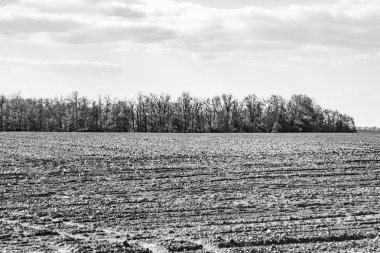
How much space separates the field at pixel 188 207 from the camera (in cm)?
1172

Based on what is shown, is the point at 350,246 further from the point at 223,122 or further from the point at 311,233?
the point at 223,122

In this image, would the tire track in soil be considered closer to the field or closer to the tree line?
the field

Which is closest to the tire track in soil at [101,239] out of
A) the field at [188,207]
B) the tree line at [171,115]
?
the field at [188,207]

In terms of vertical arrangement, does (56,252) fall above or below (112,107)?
below

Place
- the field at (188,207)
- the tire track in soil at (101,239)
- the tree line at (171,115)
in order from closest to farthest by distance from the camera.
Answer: the tire track in soil at (101,239), the field at (188,207), the tree line at (171,115)

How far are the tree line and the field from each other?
107163 millimetres

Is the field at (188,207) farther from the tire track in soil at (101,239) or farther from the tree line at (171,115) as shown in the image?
the tree line at (171,115)

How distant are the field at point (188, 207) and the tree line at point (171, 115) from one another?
107 meters

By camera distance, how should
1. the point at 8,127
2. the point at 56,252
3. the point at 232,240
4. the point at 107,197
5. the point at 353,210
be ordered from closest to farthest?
the point at 56,252 < the point at 232,240 < the point at 353,210 < the point at 107,197 < the point at 8,127

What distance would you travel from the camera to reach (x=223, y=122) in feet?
470

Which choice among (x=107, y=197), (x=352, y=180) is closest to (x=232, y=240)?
(x=107, y=197)

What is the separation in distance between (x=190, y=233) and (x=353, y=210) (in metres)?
4.87

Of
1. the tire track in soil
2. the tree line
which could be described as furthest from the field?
the tree line

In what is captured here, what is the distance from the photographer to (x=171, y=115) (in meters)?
147
